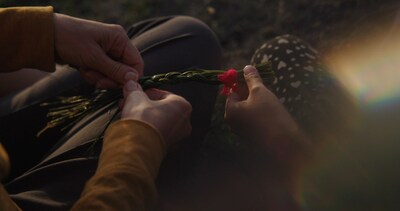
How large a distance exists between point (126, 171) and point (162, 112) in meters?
0.19

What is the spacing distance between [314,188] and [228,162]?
0.57 metres

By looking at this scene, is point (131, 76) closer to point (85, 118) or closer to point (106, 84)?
point (106, 84)

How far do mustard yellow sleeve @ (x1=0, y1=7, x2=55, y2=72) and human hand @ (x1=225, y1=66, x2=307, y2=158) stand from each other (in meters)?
0.48

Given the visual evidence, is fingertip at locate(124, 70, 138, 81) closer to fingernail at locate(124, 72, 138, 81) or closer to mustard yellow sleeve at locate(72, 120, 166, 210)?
fingernail at locate(124, 72, 138, 81)

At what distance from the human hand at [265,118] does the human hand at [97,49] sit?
0.94 feet

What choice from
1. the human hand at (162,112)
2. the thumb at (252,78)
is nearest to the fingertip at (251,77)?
the thumb at (252,78)

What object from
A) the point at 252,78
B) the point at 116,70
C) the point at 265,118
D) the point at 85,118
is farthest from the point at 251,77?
the point at 85,118

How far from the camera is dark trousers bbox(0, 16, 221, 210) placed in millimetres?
1219

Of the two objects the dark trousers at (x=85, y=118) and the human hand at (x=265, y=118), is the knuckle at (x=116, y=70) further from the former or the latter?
the human hand at (x=265, y=118)

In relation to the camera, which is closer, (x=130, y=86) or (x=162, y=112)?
(x=162, y=112)

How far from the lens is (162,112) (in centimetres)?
110

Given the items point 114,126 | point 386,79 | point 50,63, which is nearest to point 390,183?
point 386,79

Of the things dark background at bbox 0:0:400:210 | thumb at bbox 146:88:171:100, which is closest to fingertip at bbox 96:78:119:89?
thumb at bbox 146:88:171:100

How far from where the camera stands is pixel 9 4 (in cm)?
271
